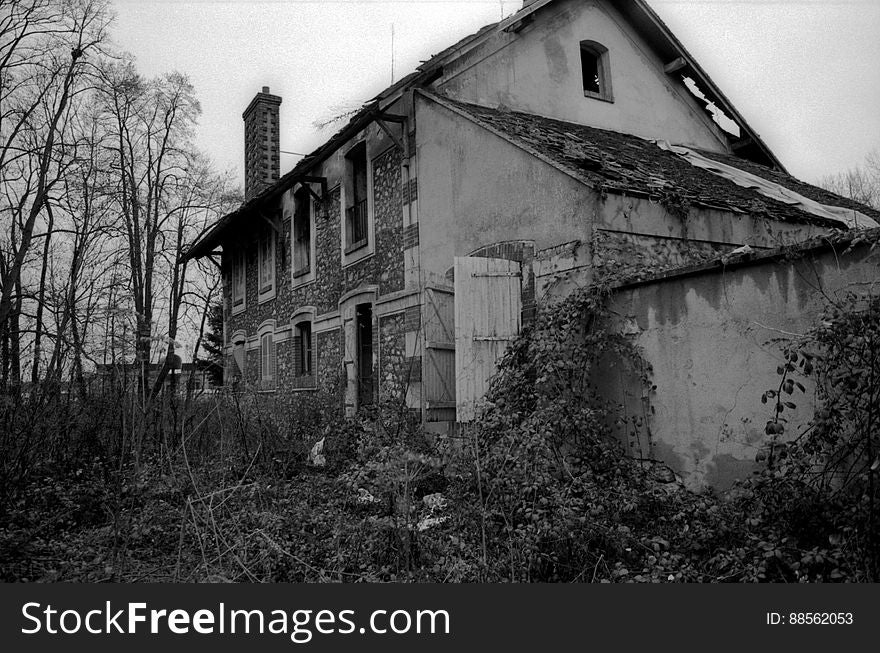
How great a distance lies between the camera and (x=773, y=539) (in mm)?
4332

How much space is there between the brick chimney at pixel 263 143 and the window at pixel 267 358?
4.26 meters

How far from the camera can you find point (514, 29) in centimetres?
1052

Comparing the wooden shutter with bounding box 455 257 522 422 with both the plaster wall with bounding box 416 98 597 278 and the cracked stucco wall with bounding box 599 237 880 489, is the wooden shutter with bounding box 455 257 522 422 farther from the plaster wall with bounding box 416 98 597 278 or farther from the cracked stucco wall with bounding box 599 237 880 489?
the cracked stucco wall with bounding box 599 237 880 489

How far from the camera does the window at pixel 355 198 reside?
1205 cm

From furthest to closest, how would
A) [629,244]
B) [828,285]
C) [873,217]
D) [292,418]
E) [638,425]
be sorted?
[292,418] → [873,217] → [629,244] → [638,425] → [828,285]

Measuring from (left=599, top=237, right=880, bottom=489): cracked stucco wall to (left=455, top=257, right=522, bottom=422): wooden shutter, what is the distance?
5.05ft

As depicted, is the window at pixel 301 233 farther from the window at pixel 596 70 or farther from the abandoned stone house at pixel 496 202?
the window at pixel 596 70

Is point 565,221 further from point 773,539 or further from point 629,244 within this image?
point 773,539

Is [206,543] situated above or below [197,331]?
below

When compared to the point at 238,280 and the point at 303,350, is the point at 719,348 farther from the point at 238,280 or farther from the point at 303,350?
the point at 238,280

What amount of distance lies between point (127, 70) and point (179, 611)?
16680 millimetres

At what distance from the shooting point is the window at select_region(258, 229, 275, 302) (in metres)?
15.7

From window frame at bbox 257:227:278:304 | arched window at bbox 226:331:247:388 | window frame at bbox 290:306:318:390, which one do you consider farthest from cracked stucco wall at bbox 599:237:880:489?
arched window at bbox 226:331:247:388

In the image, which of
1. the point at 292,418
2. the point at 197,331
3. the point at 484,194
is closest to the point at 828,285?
the point at 484,194
